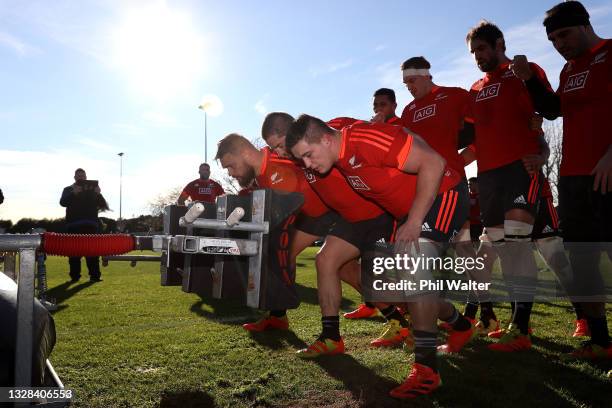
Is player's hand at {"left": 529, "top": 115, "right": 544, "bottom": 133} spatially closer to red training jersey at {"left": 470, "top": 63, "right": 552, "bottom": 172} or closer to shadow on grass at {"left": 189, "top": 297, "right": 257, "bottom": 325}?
red training jersey at {"left": 470, "top": 63, "right": 552, "bottom": 172}

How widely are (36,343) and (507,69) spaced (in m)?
4.31

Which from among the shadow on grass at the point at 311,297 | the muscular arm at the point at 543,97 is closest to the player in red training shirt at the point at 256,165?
the muscular arm at the point at 543,97

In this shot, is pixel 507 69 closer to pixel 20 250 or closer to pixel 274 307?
pixel 274 307

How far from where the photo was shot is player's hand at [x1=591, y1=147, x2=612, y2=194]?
10.7ft

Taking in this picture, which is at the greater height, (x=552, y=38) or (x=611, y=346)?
(x=552, y=38)

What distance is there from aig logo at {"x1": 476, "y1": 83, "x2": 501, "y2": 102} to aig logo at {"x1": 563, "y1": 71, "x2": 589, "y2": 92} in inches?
27.1

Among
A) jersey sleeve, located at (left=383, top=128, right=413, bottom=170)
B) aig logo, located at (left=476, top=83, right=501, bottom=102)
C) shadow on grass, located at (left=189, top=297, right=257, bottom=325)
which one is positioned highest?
aig logo, located at (left=476, top=83, right=501, bottom=102)

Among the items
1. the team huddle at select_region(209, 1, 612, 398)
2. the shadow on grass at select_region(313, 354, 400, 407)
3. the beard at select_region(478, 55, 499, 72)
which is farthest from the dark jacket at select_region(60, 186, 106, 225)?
the beard at select_region(478, 55, 499, 72)

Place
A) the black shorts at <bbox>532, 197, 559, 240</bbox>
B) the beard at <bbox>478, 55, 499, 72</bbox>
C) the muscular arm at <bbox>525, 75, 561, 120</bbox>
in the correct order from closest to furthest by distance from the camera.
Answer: the muscular arm at <bbox>525, 75, 561, 120</bbox>
the beard at <bbox>478, 55, 499, 72</bbox>
the black shorts at <bbox>532, 197, 559, 240</bbox>

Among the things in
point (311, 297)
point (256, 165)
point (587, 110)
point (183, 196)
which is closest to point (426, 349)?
point (256, 165)

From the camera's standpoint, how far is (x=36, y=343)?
172cm

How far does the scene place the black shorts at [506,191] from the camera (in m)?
4.21

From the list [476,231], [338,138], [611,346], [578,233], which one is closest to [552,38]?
[578,233]

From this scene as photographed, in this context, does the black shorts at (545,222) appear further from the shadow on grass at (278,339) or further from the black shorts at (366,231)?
the shadow on grass at (278,339)
